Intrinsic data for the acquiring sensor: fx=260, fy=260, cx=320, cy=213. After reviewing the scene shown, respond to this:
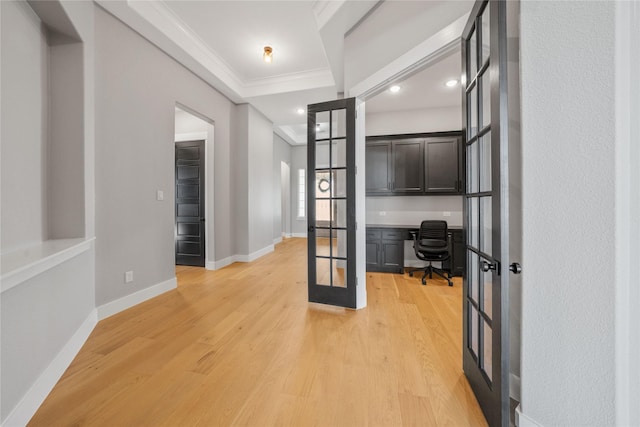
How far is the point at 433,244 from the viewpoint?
402cm

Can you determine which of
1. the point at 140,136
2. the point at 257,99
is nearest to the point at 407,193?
the point at 257,99

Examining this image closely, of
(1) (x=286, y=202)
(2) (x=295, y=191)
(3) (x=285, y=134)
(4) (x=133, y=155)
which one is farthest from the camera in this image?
(2) (x=295, y=191)

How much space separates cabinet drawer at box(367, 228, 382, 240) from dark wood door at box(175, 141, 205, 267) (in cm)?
290

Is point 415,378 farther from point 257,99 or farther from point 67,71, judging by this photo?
point 257,99

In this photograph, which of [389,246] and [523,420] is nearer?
[523,420]

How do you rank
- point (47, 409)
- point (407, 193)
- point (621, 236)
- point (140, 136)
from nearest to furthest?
point (621, 236), point (47, 409), point (140, 136), point (407, 193)

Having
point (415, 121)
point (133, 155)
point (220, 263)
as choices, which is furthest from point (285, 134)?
point (133, 155)

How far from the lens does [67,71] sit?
2133 mm

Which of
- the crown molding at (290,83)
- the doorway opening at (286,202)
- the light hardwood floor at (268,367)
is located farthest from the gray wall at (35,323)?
the doorway opening at (286,202)

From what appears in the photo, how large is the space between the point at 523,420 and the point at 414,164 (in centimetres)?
390

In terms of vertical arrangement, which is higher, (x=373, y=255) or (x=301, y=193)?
(x=301, y=193)

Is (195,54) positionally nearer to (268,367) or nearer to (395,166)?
(395,166)

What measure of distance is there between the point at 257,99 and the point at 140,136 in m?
2.32

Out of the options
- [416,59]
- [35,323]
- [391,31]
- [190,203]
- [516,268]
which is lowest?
[35,323]
